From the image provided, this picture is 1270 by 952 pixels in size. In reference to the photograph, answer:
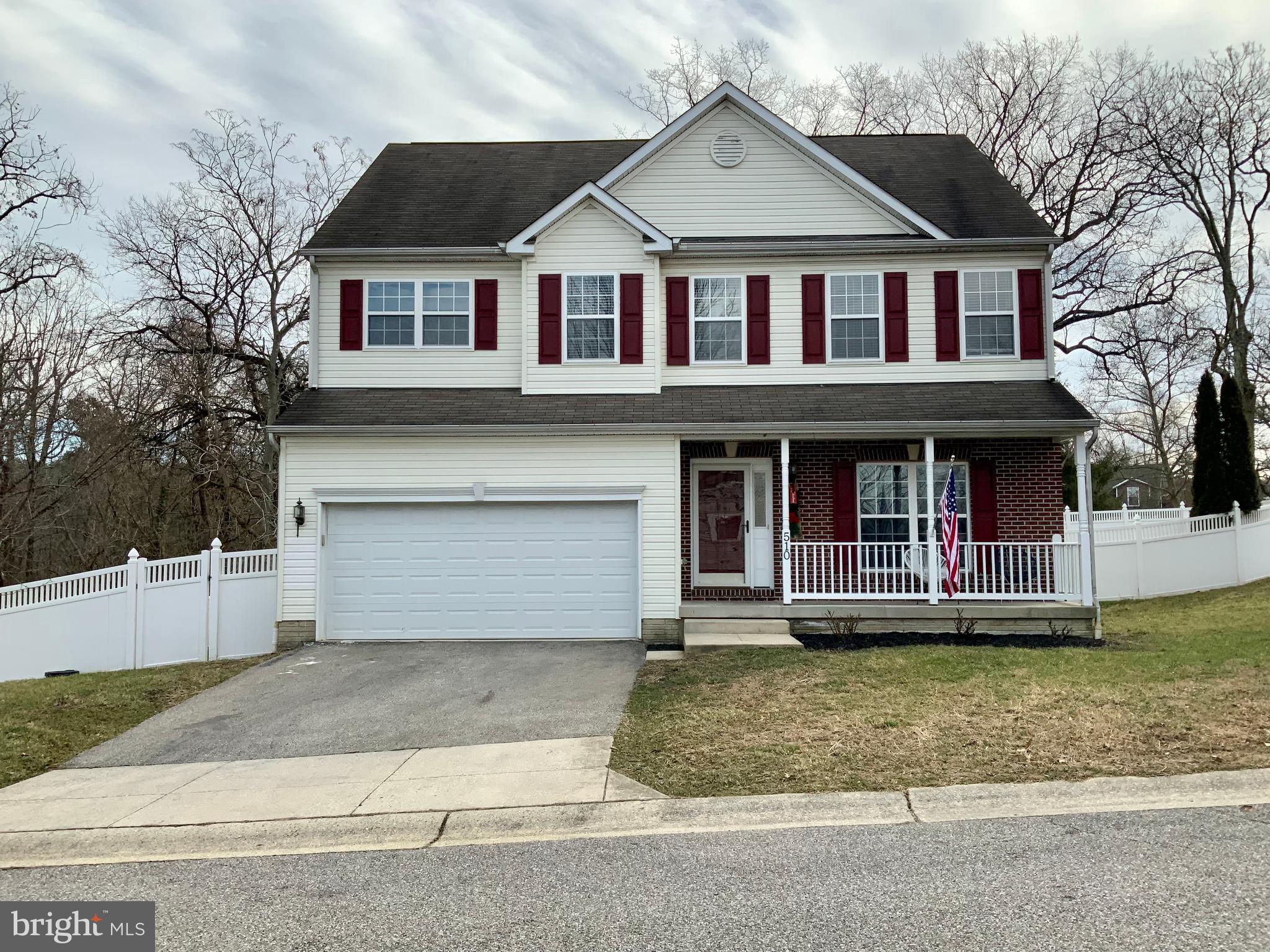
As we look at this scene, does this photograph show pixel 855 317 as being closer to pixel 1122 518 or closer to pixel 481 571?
pixel 481 571

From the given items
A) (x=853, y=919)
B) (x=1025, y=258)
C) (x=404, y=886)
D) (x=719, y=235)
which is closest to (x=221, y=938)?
(x=404, y=886)

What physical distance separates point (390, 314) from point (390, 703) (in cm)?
727

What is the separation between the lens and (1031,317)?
44.7 ft

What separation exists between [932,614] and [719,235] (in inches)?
276

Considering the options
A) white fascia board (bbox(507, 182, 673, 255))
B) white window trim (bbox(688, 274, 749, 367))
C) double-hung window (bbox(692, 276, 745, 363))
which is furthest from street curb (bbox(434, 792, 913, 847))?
white fascia board (bbox(507, 182, 673, 255))

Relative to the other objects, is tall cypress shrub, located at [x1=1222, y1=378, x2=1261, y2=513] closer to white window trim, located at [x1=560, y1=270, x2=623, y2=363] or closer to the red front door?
the red front door

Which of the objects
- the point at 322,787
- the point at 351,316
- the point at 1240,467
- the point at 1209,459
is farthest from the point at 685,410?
the point at 1240,467

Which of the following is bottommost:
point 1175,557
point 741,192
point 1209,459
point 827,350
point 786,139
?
point 1175,557

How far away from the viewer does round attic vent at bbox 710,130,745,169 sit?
46.9 ft

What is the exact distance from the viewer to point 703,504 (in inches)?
543

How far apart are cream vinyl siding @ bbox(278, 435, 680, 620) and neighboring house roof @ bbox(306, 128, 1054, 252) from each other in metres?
3.54

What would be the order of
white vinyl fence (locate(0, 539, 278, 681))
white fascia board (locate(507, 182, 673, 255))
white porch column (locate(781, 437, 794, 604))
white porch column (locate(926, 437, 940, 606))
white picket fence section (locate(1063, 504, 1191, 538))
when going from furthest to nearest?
white picket fence section (locate(1063, 504, 1191, 538)) → white fascia board (locate(507, 182, 673, 255)) → white porch column (locate(781, 437, 794, 604)) → white porch column (locate(926, 437, 940, 606)) → white vinyl fence (locate(0, 539, 278, 681))

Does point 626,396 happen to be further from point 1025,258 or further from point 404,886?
point 404,886

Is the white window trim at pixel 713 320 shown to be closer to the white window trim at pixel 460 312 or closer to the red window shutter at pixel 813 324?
the red window shutter at pixel 813 324
